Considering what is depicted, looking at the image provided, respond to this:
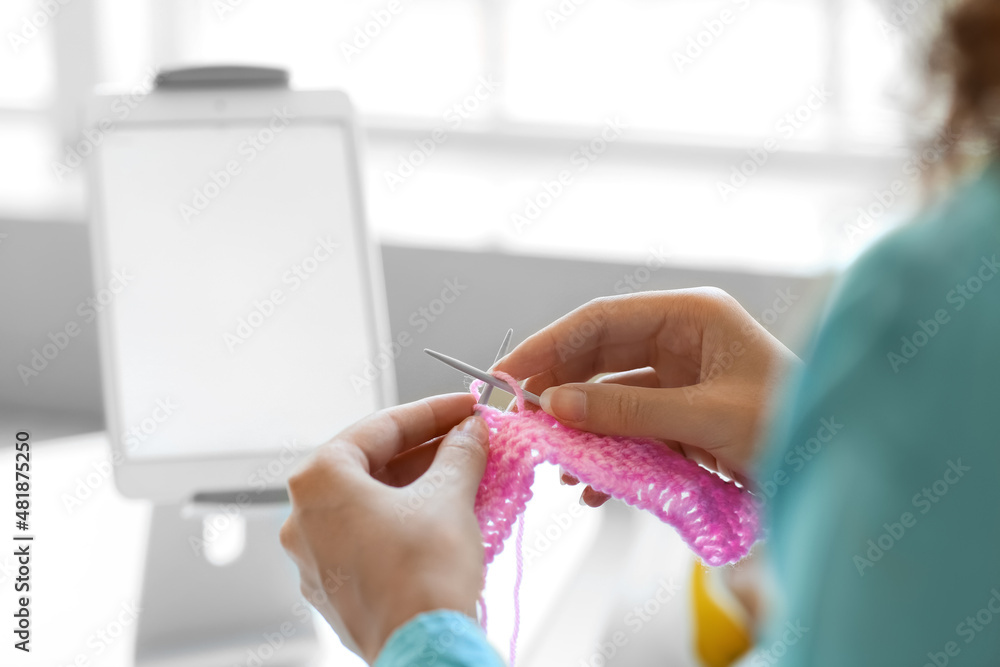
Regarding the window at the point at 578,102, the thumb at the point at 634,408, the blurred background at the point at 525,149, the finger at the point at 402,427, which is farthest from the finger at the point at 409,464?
the window at the point at 578,102

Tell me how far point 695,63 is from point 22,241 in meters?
1.42

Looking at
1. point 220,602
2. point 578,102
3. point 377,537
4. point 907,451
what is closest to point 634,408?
point 377,537

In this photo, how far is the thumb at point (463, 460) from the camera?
0.67 meters

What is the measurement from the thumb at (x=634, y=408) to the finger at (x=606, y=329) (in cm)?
9

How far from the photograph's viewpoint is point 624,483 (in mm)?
740

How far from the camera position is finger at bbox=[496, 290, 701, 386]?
0.85m

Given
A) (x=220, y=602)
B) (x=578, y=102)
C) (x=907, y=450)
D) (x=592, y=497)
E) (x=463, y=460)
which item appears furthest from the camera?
(x=578, y=102)

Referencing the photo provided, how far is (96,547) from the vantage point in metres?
1.18

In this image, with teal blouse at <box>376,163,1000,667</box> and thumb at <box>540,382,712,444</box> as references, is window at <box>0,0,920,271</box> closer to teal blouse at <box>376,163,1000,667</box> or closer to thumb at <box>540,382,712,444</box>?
thumb at <box>540,382,712,444</box>

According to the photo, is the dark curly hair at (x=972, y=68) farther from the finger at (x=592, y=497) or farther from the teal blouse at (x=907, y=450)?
the finger at (x=592, y=497)

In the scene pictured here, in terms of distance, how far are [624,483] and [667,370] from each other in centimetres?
20

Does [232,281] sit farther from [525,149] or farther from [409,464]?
[525,149]

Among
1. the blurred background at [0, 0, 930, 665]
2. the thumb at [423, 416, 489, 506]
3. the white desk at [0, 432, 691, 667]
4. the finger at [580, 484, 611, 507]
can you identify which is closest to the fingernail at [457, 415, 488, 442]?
the thumb at [423, 416, 489, 506]

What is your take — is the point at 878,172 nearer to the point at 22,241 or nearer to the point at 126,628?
the point at 126,628
